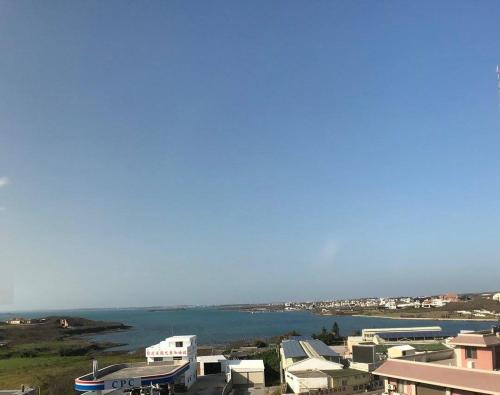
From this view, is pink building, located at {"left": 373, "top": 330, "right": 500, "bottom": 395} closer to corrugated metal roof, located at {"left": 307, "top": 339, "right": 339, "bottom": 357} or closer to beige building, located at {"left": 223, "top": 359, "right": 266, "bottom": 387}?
corrugated metal roof, located at {"left": 307, "top": 339, "right": 339, "bottom": 357}

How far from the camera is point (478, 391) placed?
1620cm

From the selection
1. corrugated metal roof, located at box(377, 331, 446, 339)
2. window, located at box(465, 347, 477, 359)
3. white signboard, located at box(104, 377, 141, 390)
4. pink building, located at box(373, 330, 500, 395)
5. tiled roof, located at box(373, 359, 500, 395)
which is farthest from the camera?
corrugated metal roof, located at box(377, 331, 446, 339)

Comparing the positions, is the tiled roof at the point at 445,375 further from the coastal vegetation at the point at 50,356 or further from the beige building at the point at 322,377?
the coastal vegetation at the point at 50,356

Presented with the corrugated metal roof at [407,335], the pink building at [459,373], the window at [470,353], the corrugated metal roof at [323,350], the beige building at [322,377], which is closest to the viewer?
the pink building at [459,373]

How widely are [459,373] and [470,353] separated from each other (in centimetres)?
236

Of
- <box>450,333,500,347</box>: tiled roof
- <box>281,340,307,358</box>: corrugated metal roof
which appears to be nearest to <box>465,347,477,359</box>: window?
<box>450,333,500,347</box>: tiled roof

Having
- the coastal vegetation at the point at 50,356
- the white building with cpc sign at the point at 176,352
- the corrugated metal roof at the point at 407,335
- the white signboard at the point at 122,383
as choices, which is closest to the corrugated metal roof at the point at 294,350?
the white building with cpc sign at the point at 176,352

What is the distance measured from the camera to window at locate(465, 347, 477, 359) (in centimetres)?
1915

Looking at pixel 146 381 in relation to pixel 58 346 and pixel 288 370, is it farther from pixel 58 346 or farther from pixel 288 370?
pixel 58 346

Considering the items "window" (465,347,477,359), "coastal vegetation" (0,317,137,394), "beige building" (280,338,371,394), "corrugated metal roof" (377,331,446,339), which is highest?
"window" (465,347,477,359)

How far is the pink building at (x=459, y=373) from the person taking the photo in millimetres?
16547

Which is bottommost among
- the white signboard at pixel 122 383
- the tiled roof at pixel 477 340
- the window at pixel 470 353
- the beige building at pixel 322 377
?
the beige building at pixel 322 377

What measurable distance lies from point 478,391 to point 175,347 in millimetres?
25958

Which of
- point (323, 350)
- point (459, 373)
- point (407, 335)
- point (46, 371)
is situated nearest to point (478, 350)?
point (459, 373)
